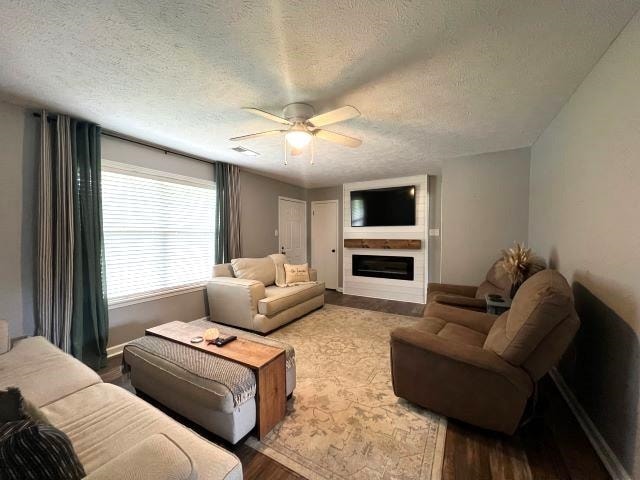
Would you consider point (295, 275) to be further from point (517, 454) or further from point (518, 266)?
point (517, 454)

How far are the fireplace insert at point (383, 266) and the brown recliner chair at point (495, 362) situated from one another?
114 inches

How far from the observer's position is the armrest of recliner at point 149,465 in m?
0.72

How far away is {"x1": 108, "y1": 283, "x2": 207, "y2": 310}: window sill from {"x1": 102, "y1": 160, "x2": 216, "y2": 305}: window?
0.04ft

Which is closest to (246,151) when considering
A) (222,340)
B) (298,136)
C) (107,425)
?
(298,136)

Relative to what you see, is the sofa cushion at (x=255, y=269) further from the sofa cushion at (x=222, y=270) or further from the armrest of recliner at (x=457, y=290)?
the armrest of recliner at (x=457, y=290)

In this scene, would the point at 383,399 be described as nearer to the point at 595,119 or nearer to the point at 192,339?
the point at 192,339

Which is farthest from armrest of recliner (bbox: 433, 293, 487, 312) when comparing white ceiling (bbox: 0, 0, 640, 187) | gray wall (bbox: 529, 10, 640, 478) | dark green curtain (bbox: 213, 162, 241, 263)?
dark green curtain (bbox: 213, 162, 241, 263)

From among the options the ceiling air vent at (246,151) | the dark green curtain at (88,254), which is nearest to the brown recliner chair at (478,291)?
the ceiling air vent at (246,151)

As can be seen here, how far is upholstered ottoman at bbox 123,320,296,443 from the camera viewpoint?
56.8 inches

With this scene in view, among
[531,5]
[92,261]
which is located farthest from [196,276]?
[531,5]

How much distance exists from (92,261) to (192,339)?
1.43 m

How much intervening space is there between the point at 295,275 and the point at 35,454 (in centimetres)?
337

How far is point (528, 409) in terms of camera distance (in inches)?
62.9

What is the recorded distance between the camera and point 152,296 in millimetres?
3047
